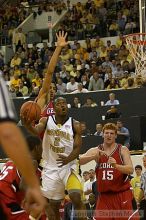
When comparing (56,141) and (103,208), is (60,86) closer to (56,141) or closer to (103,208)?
(56,141)

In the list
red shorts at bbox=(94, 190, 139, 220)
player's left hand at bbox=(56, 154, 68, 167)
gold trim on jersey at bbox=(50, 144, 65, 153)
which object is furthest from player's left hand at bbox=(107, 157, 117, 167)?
gold trim on jersey at bbox=(50, 144, 65, 153)

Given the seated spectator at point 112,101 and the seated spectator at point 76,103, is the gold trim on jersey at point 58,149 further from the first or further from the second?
the seated spectator at point 76,103

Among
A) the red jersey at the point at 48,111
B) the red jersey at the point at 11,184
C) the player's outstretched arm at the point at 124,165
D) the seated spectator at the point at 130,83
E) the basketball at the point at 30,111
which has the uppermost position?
the basketball at the point at 30,111

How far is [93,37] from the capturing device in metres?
24.8

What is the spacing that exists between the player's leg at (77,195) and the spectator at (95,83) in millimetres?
10331

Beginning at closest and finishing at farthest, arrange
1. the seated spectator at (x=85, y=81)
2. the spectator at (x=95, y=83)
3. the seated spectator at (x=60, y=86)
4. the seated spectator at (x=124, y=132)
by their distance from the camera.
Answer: the seated spectator at (x=124, y=132) < the spectator at (x=95, y=83) < the seated spectator at (x=85, y=81) < the seated spectator at (x=60, y=86)

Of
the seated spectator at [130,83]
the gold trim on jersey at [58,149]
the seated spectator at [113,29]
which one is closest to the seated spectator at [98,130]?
the seated spectator at [130,83]

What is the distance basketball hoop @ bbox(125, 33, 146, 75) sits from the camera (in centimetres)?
1528

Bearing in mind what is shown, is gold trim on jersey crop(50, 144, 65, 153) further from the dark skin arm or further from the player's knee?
the player's knee

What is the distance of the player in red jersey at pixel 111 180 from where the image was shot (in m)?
8.23

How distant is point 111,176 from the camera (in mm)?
8266

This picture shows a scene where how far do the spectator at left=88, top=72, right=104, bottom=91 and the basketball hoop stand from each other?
284 centimetres

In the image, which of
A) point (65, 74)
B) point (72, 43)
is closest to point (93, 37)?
point (72, 43)

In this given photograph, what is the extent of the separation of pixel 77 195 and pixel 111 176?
1.81ft
